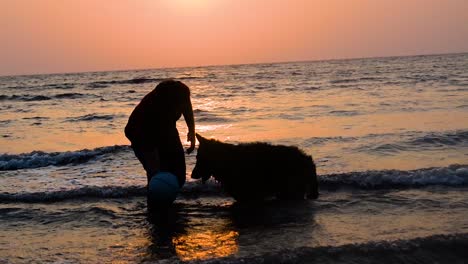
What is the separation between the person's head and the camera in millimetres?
6188

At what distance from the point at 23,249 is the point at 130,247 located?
3.93 ft

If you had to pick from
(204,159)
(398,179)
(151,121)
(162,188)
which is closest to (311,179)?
(204,159)

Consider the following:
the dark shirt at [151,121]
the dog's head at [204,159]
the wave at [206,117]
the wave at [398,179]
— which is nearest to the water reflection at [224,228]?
the dog's head at [204,159]

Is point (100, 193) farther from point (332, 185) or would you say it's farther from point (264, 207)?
point (332, 185)

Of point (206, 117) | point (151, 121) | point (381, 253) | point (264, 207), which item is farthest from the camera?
point (206, 117)

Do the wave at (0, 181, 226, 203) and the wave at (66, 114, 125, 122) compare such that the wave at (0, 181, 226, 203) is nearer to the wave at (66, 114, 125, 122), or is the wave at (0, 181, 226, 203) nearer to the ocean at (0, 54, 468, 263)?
the ocean at (0, 54, 468, 263)

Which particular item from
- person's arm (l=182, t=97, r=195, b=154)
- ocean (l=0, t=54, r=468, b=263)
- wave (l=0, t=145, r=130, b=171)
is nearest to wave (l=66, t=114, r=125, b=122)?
ocean (l=0, t=54, r=468, b=263)

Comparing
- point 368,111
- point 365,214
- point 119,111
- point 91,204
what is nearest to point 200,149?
point 91,204

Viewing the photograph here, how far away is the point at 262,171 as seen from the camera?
Answer: 673 cm

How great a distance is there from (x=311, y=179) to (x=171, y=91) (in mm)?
2271

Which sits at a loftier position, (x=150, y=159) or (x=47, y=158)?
(x=150, y=159)

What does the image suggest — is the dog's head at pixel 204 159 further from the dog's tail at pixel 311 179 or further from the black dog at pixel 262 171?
the dog's tail at pixel 311 179

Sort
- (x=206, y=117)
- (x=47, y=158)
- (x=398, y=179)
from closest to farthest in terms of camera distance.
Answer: (x=398, y=179), (x=47, y=158), (x=206, y=117)

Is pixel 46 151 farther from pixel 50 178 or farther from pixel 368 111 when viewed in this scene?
pixel 368 111
